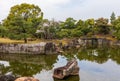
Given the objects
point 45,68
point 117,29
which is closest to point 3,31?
point 45,68

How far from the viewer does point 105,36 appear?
8425 cm

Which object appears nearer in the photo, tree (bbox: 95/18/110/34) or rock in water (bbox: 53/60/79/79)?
rock in water (bbox: 53/60/79/79)

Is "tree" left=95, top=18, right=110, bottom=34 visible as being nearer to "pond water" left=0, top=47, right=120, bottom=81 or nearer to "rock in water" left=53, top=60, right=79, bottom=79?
"pond water" left=0, top=47, right=120, bottom=81

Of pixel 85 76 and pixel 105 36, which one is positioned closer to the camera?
pixel 85 76

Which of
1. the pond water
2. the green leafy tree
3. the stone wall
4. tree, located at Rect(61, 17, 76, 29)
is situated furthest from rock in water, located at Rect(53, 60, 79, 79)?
tree, located at Rect(61, 17, 76, 29)

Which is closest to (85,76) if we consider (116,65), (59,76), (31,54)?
(59,76)

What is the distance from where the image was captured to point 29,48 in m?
50.5

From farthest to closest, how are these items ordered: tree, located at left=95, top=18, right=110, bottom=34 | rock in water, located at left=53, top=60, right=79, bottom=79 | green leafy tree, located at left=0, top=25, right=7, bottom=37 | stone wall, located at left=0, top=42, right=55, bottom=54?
tree, located at left=95, top=18, right=110, bottom=34 < green leafy tree, located at left=0, top=25, right=7, bottom=37 < stone wall, located at left=0, top=42, right=55, bottom=54 < rock in water, located at left=53, top=60, right=79, bottom=79

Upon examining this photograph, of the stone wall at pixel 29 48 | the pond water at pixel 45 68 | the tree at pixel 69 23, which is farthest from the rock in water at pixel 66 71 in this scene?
the tree at pixel 69 23

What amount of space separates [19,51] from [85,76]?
2312 cm

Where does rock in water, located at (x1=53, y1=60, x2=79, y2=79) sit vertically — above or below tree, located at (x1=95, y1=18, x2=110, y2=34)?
below

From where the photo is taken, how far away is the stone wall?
50.3 metres

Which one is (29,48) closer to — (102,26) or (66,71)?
(66,71)

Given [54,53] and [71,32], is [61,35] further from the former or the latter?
[54,53]
